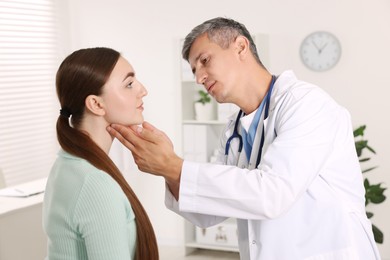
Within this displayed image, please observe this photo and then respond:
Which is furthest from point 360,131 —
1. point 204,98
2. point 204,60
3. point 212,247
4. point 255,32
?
point 204,60

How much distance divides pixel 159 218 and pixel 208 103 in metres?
1.12

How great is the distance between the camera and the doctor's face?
5.63ft

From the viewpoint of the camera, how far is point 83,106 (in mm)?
1579

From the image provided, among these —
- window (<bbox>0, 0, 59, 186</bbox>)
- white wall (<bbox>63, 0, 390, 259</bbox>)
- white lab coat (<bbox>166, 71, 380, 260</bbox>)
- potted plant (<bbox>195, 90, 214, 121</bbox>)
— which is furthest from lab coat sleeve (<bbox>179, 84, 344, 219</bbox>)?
window (<bbox>0, 0, 59, 186</bbox>)

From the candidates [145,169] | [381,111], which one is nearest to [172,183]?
[145,169]

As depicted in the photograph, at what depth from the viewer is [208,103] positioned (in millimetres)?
4418

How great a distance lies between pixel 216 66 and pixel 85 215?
0.60 meters

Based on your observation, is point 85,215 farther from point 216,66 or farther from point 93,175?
point 216,66

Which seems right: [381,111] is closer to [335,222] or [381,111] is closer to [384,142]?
[384,142]

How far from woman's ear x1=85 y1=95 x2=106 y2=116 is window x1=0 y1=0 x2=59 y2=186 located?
9.86ft

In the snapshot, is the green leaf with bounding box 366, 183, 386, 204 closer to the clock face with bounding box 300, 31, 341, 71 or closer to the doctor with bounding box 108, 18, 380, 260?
the clock face with bounding box 300, 31, 341, 71

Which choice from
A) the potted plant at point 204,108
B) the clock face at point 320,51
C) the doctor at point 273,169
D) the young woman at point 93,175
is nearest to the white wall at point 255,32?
the clock face at point 320,51

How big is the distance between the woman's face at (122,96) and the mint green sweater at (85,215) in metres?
0.19

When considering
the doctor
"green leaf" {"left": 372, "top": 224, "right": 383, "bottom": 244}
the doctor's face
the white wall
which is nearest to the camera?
the doctor
